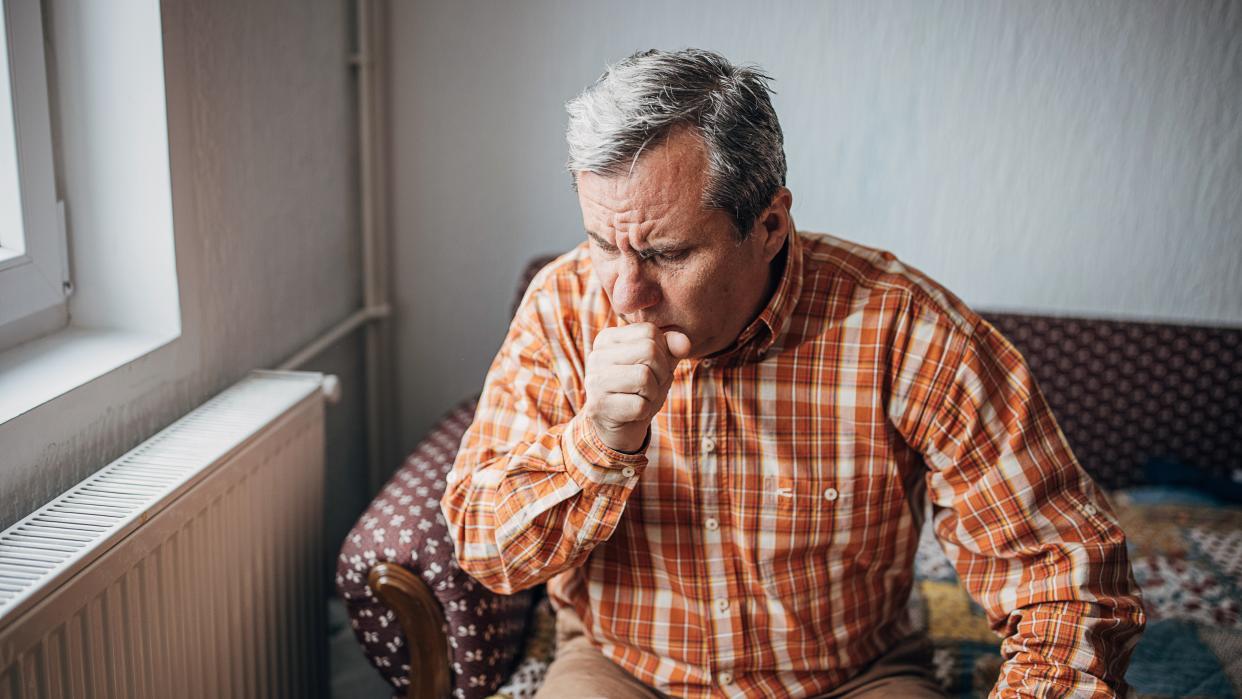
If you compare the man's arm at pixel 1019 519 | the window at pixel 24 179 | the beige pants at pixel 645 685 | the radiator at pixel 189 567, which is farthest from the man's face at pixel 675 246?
the window at pixel 24 179

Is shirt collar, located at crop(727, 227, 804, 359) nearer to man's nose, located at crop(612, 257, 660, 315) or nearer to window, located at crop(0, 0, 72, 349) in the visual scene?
man's nose, located at crop(612, 257, 660, 315)

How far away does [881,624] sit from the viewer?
1349mm

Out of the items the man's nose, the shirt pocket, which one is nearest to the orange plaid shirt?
the shirt pocket

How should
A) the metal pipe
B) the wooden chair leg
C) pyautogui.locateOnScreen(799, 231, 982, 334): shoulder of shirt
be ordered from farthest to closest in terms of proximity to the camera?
the metal pipe, the wooden chair leg, pyautogui.locateOnScreen(799, 231, 982, 334): shoulder of shirt

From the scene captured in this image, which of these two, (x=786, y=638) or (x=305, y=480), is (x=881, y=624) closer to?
(x=786, y=638)

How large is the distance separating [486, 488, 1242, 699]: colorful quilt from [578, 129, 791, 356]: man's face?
67cm

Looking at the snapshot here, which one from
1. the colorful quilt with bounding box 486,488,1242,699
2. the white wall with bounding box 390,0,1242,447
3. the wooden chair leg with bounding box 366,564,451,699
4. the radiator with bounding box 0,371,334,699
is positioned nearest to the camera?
the radiator with bounding box 0,371,334,699

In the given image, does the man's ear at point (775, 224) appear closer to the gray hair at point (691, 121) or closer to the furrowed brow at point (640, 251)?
the gray hair at point (691, 121)

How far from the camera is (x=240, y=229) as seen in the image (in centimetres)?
159

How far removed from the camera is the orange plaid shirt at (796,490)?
117 centimetres

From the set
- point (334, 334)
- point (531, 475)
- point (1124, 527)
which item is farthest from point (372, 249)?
point (1124, 527)

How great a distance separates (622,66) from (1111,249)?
1510 mm

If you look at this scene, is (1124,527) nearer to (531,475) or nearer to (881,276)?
(881,276)

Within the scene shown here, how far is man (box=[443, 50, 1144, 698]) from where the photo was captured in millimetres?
1087
